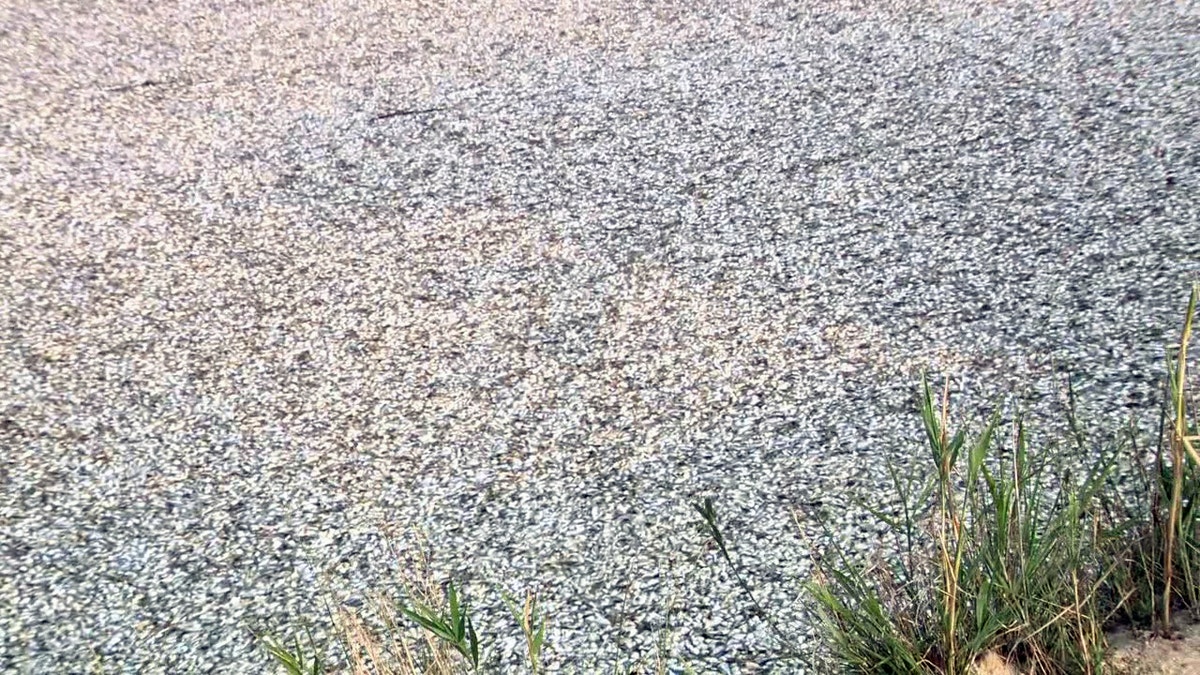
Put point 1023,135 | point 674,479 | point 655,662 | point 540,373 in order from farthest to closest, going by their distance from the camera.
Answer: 1. point 1023,135
2. point 540,373
3. point 674,479
4. point 655,662

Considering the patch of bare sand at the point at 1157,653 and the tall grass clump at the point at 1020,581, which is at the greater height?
the tall grass clump at the point at 1020,581

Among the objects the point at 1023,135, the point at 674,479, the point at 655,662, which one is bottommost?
the point at 655,662

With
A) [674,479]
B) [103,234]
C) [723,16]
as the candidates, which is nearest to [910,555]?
[674,479]

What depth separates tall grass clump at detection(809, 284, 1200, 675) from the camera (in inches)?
79.1

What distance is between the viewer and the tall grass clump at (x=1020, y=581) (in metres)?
2.01

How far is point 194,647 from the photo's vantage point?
8.24 ft

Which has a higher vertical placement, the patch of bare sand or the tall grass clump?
the tall grass clump

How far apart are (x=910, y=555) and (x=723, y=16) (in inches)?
149

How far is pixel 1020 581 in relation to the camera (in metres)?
2.05

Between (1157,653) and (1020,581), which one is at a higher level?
(1020,581)

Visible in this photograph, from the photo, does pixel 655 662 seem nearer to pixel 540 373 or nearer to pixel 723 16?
pixel 540 373

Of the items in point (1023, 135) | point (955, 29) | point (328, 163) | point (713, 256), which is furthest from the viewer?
point (955, 29)

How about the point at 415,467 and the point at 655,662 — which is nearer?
the point at 655,662

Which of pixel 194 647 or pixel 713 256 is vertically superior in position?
pixel 713 256
